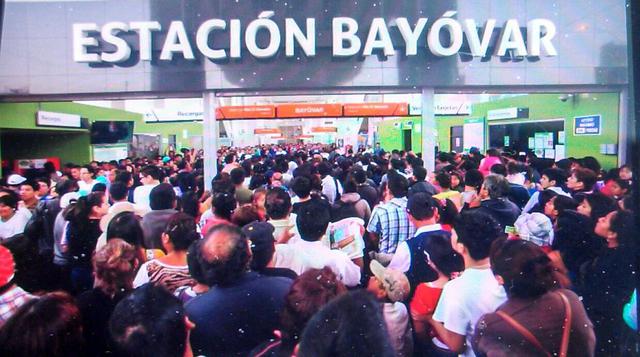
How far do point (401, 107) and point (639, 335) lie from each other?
10997 millimetres

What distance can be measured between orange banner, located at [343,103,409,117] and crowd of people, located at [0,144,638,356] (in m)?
7.43

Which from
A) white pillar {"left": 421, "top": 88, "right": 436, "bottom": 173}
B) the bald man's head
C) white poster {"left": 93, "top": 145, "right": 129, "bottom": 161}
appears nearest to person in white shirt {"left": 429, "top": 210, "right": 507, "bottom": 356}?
the bald man's head

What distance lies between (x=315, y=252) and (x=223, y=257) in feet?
3.69

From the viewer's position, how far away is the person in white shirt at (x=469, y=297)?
2.62 metres

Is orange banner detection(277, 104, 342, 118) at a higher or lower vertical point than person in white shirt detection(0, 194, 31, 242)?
higher

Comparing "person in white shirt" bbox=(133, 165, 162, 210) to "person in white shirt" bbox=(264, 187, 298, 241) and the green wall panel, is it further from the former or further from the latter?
the green wall panel

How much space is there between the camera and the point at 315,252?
3648 millimetres

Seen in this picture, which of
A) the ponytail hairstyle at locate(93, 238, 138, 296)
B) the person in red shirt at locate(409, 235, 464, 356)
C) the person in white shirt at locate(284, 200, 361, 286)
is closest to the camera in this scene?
the ponytail hairstyle at locate(93, 238, 138, 296)

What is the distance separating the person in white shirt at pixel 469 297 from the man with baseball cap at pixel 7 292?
7.50 feet

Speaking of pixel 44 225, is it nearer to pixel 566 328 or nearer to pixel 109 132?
pixel 566 328

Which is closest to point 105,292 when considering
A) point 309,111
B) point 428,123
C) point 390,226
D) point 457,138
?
point 390,226

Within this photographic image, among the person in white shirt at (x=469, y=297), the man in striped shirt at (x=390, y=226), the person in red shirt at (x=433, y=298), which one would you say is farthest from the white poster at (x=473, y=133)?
the person in white shirt at (x=469, y=297)

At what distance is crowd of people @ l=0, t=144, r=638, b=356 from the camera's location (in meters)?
1.98

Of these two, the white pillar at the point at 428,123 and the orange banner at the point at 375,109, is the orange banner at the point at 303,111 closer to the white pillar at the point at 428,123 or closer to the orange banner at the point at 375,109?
the orange banner at the point at 375,109
